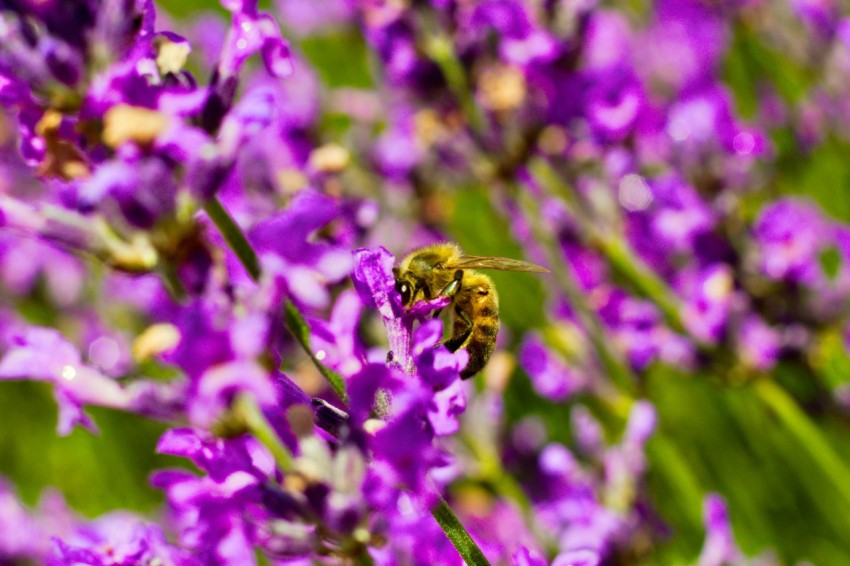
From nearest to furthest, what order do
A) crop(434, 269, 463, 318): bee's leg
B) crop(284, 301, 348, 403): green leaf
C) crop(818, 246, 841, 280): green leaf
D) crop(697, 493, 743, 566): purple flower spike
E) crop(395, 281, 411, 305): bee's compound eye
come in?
1. crop(284, 301, 348, 403): green leaf
2. crop(395, 281, 411, 305): bee's compound eye
3. crop(434, 269, 463, 318): bee's leg
4. crop(697, 493, 743, 566): purple flower spike
5. crop(818, 246, 841, 280): green leaf

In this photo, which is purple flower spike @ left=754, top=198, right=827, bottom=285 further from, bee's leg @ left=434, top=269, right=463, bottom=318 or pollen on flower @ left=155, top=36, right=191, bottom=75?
pollen on flower @ left=155, top=36, right=191, bottom=75

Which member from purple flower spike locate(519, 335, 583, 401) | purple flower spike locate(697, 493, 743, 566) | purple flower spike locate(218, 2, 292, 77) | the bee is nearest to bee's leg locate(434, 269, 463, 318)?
the bee

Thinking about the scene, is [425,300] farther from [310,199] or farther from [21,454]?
[21,454]

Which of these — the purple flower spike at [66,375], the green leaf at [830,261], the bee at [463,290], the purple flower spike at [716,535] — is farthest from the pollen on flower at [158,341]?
the green leaf at [830,261]

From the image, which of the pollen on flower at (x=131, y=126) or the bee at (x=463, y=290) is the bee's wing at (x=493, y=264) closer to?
the bee at (x=463, y=290)

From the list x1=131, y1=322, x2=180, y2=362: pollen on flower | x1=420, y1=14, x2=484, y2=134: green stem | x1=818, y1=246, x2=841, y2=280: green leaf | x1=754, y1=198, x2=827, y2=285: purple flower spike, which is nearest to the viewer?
x1=131, y1=322, x2=180, y2=362: pollen on flower

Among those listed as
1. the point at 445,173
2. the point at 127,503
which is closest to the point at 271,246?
the point at 445,173
